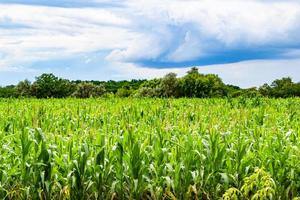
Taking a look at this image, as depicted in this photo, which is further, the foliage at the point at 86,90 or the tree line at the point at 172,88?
the foliage at the point at 86,90

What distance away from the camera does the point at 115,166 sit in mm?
8602

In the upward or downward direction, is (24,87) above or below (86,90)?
above

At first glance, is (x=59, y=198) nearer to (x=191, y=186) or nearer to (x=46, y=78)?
(x=191, y=186)

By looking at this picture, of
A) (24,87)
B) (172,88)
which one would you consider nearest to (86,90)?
(24,87)

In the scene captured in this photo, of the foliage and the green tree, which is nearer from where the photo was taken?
the green tree

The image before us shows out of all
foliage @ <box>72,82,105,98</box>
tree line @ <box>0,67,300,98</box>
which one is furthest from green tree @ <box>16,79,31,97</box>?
foliage @ <box>72,82,105,98</box>

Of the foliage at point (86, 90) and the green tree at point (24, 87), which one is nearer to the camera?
the green tree at point (24, 87)

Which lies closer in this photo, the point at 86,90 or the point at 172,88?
the point at 172,88

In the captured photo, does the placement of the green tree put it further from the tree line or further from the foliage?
the foliage

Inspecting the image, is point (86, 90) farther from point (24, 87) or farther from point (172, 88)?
point (172, 88)

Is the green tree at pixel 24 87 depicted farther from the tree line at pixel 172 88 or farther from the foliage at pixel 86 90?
the foliage at pixel 86 90

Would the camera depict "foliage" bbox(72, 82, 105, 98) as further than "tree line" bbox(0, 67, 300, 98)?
Yes

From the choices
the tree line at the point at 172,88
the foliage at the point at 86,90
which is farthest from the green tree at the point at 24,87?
the foliage at the point at 86,90

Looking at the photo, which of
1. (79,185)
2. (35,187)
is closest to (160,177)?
(79,185)
